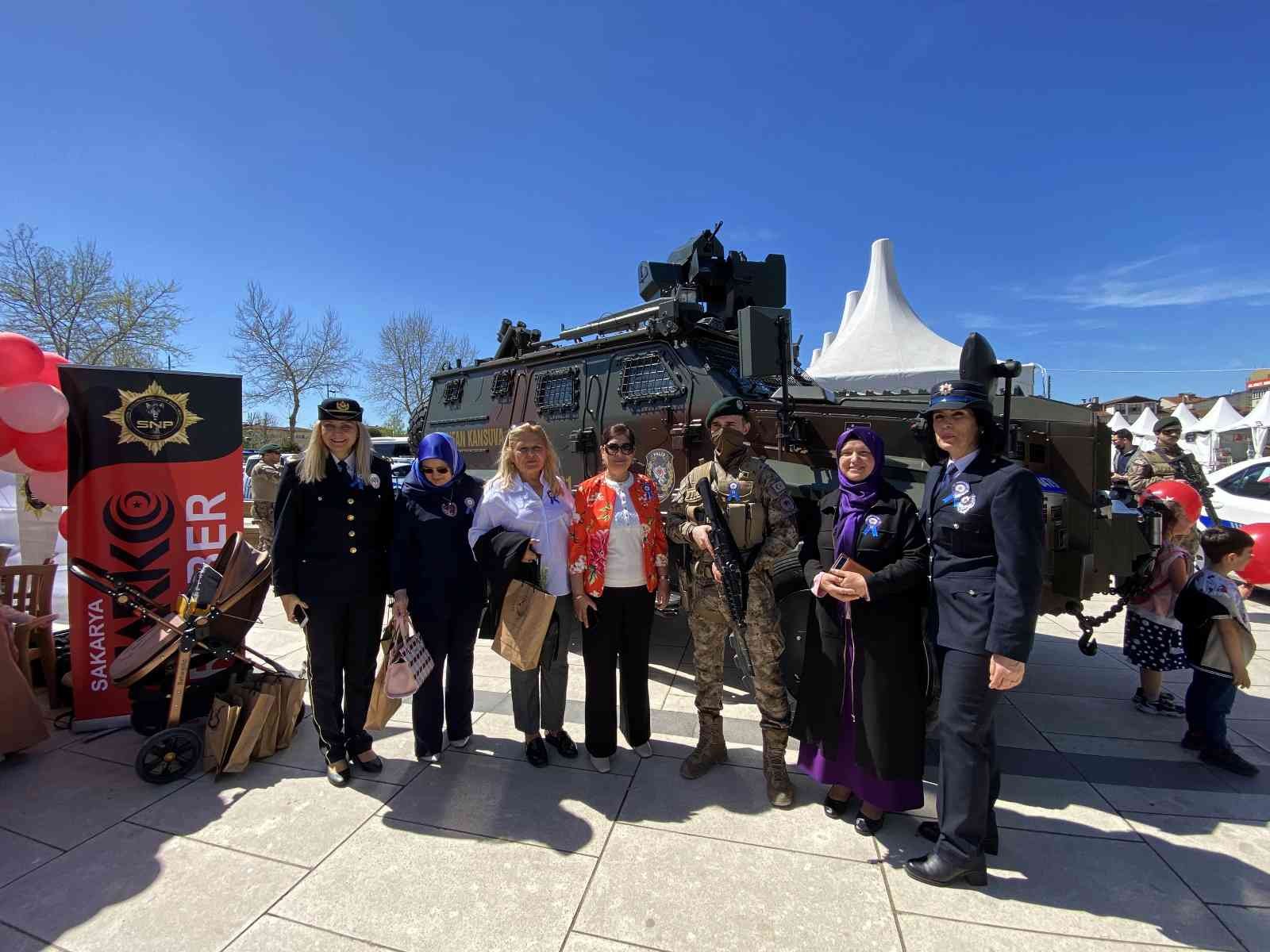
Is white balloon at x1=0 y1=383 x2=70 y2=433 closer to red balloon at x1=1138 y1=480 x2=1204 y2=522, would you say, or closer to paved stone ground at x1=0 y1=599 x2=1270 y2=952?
paved stone ground at x1=0 y1=599 x2=1270 y2=952

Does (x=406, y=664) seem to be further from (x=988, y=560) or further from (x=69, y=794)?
(x=988, y=560)

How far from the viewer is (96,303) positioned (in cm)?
1897

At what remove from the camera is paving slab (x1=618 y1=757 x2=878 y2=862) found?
2577 millimetres

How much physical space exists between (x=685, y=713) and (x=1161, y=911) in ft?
7.86

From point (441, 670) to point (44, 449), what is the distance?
11.7 feet

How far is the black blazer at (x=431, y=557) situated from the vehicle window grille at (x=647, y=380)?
2.31m

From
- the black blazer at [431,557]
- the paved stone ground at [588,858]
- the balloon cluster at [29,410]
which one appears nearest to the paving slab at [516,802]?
the paved stone ground at [588,858]

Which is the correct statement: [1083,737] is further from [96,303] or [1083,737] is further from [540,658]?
[96,303]

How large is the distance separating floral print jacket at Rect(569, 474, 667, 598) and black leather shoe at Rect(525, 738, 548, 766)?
0.91 metres

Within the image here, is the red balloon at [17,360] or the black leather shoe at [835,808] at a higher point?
the red balloon at [17,360]

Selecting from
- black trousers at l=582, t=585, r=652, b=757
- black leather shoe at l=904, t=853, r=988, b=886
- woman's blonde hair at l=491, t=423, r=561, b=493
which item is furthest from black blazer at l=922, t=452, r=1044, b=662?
woman's blonde hair at l=491, t=423, r=561, b=493

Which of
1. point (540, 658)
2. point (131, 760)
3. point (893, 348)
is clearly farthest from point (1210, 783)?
point (893, 348)

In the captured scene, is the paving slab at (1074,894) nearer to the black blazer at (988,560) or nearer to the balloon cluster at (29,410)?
the black blazer at (988,560)

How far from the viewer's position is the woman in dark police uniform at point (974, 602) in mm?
2098
